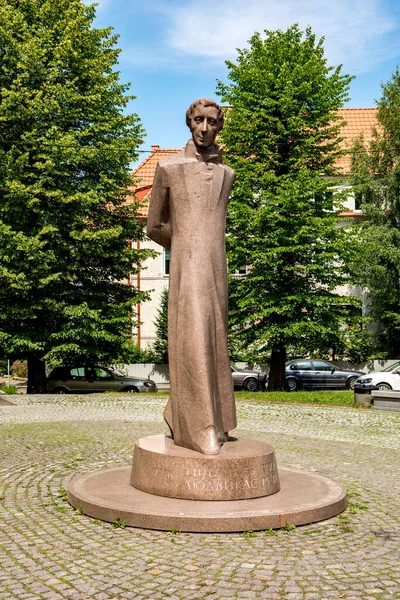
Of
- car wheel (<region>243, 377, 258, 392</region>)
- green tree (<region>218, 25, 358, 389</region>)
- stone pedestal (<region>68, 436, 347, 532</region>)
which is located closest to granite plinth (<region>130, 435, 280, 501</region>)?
stone pedestal (<region>68, 436, 347, 532</region>)

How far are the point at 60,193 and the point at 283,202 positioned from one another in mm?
7647

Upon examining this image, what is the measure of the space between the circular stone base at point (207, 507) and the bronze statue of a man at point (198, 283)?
0.69 m

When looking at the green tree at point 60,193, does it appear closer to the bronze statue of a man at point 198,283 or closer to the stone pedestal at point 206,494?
the bronze statue of a man at point 198,283

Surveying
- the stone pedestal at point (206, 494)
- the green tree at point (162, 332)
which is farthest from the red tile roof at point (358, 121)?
the stone pedestal at point (206, 494)

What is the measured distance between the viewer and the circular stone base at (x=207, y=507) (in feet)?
19.4

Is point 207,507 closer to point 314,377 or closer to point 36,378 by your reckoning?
point 36,378

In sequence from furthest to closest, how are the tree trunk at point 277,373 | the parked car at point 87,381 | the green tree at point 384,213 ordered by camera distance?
the green tree at point 384,213 → the tree trunk at point 277,373 → the parked car at point 87,381

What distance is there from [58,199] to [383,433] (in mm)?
13874

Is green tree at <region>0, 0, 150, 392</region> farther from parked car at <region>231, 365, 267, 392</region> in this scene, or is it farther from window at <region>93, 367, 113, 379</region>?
parked car at <region>231, 365, 267, 392</region>

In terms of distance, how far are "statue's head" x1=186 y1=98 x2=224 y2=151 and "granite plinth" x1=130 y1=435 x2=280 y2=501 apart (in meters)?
3.19

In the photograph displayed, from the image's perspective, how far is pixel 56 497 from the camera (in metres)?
7.39

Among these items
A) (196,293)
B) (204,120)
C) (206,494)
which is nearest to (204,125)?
(204,120)

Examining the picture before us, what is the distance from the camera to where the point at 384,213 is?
116 ft

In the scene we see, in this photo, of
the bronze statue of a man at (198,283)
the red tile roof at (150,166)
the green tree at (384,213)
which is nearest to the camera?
the bronze statue of a man at (198,283)
